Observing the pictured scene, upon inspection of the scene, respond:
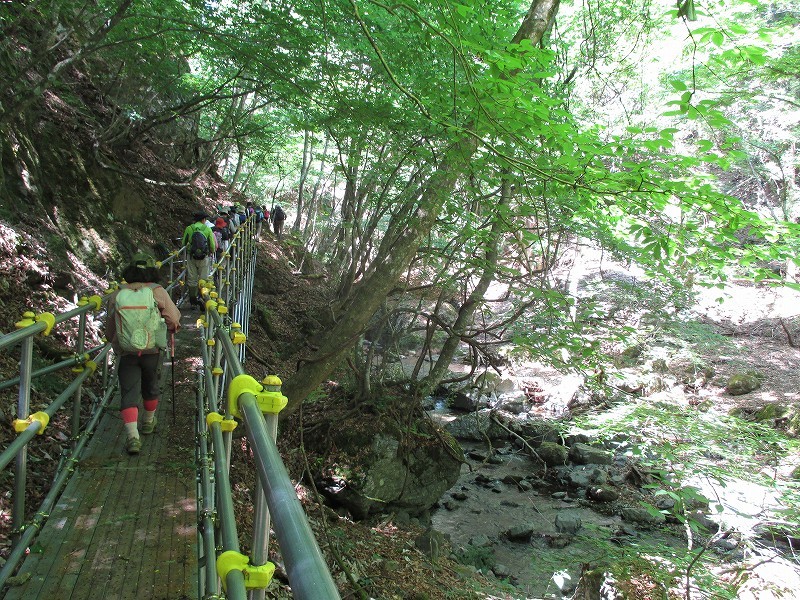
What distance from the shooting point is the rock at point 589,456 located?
1295 centimetres

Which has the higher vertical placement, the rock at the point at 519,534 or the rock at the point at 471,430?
the rock at the point at 471,430

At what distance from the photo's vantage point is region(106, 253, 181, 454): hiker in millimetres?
4113

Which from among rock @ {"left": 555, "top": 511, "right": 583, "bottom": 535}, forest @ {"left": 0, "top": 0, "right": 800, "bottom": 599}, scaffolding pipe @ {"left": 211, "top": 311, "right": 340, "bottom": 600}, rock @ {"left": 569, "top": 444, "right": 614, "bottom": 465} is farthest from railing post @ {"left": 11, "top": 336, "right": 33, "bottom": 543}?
rock @ {"left": 569, "top": 444, "right": 614, "bottom": 465}

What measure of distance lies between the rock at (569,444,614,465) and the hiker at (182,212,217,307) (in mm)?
9868

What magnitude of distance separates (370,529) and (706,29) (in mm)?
6925

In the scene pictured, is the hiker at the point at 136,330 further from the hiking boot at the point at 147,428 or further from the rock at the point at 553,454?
the rock at the point at 553,454

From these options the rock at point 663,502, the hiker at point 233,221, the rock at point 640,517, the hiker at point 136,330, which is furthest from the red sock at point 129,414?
the rock at point 663,502

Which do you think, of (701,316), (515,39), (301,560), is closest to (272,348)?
(515,39)

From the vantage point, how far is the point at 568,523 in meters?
9.71

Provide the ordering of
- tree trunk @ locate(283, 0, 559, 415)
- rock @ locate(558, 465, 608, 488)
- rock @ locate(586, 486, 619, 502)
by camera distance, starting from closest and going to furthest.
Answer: tree trunk @ locate(283, 0, 559, 415) < rock @ locate(586, 486, 619, 502) < rock @ locate(558, 465, 608, 488)

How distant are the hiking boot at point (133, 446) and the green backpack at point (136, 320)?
0.72m

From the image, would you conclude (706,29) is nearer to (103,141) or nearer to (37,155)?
(37,155)

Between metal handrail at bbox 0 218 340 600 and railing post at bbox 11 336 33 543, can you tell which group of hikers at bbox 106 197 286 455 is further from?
railing post at bbox 11 336 33 543

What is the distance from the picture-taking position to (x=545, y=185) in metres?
4.52
